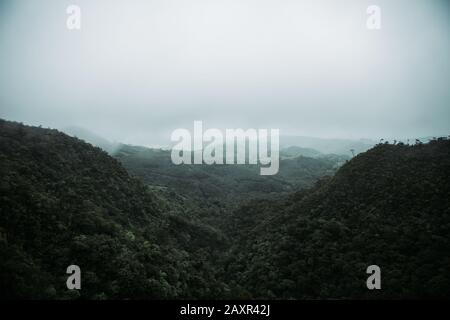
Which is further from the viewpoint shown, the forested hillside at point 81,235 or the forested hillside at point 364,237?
the forested hillside at point 364,237

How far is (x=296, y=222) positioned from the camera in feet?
109

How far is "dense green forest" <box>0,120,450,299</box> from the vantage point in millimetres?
19766

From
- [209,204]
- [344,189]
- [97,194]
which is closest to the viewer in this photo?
[97,194]

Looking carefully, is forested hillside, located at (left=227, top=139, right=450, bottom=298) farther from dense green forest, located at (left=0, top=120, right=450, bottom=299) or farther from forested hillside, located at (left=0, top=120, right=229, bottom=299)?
forested hillside, located at (left=0, top=120, right=229, bottom=299)

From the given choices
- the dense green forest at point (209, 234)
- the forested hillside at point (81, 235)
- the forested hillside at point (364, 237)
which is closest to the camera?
the forested hillside at point (81, 235)

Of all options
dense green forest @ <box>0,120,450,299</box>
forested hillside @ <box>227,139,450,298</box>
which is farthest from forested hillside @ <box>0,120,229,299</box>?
forested hillside @ <box>227,139,450,298</box>

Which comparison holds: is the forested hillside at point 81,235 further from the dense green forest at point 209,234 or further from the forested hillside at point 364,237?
the forested hillside at point 364,237

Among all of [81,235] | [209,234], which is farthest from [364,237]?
[81,235]

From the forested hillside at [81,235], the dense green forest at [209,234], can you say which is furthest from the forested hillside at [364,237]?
the forested hillside at [81,235]

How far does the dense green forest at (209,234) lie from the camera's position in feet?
64.8

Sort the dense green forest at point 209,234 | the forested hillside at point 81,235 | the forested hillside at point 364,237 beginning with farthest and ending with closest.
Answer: the forested hillside at point 364,237 → the dense green forest at point 209,234 → the forested hillside at point 81,235
